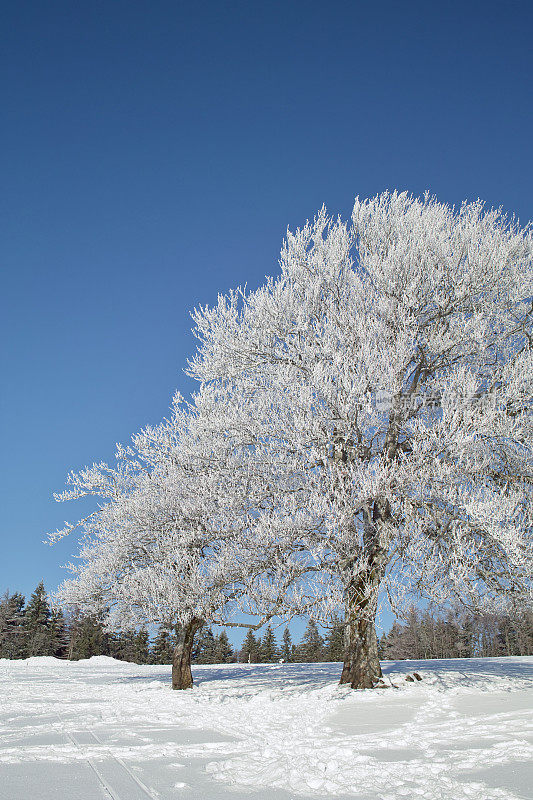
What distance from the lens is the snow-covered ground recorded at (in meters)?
3.19

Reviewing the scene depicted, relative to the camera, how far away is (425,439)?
815cm

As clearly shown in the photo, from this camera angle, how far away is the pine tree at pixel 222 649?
4931 centimetres

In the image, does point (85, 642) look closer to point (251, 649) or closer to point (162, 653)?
point (162, 653)

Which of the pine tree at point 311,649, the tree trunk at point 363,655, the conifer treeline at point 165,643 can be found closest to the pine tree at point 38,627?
the conifer treeline at point 165,643

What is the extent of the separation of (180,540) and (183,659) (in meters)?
3.77

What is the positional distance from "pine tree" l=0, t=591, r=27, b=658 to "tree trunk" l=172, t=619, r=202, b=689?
38.9m

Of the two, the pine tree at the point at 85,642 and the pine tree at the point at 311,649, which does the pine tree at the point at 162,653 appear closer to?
the pine tree at the point at 85,642

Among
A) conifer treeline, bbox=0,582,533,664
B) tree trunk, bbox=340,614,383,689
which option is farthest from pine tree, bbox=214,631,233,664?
tree trunk, bbox=340,614,383,689

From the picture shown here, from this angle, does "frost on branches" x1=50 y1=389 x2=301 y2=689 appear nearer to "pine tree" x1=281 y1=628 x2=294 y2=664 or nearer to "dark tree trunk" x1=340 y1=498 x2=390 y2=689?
"dark tree trunk" x1=340 y1=498 x2=390 y2=689

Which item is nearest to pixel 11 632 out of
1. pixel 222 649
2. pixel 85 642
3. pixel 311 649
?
pixel 85 642

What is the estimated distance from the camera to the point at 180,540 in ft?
35.1

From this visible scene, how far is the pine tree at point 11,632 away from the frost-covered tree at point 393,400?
45047 millimetres

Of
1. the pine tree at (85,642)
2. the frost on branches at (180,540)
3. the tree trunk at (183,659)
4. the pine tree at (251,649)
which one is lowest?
the pine tree at (251,649)

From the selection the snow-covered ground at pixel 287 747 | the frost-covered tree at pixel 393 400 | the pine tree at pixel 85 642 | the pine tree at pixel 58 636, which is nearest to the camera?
the snow-covered ground at pixel 287 747
